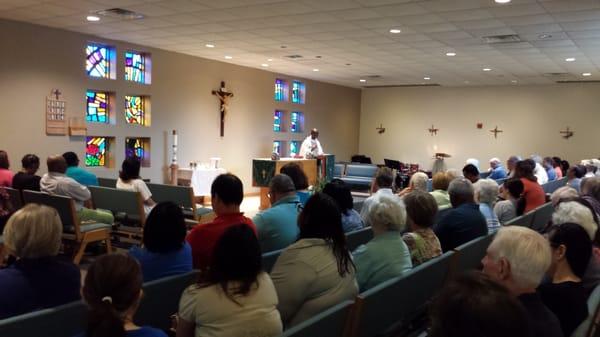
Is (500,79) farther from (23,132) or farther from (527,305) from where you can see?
(527,305)

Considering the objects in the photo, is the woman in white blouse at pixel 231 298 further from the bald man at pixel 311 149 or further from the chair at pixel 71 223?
the bald man at pixel 311 149

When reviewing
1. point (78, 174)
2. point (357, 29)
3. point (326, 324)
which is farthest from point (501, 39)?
point (326, 324)

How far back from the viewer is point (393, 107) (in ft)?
52.4

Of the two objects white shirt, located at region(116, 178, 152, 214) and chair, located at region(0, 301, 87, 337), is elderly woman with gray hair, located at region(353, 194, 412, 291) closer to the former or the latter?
chair, located at region(0, 301, 87, 337)

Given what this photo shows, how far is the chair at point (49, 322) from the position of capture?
171 cm

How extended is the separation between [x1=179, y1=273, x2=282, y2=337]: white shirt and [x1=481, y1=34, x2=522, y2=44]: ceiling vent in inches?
267

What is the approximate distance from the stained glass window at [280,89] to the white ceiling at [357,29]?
5.47 ft

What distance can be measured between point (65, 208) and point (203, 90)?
597cm

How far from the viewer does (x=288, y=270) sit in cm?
226

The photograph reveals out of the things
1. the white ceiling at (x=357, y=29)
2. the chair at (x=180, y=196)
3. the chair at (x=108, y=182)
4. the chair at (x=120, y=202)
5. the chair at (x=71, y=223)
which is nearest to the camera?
the chair at (x=71, y=223)

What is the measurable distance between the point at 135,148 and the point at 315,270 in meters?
8.03

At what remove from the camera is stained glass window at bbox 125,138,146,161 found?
9438mm

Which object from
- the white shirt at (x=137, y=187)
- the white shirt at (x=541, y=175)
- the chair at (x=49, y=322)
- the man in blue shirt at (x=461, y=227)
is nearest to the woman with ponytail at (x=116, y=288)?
the chair at (x=49, y=322)

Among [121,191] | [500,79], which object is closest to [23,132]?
[121,191]
